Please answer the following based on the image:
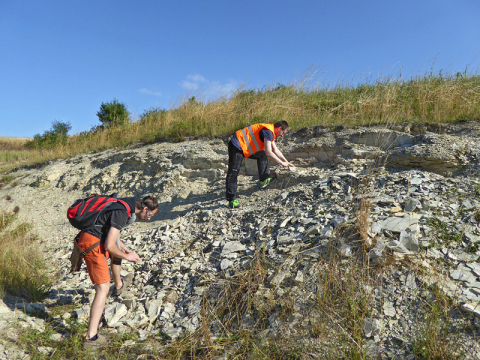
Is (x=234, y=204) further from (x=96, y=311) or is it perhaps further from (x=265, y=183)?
(x=96, y=311)

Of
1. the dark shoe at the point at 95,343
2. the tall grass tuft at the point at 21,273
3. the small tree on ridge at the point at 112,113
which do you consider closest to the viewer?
the dark shoe at the point at 95,343

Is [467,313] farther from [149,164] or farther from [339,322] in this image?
[149,164]

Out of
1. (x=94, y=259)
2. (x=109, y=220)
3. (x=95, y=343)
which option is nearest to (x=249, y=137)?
(x=109, y=220)

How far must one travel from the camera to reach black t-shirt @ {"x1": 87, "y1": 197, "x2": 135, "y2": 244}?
2937 millimetres

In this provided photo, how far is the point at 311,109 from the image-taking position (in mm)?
8461

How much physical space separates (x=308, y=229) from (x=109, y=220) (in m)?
2.37

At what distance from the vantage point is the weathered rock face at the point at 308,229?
9.33 feet

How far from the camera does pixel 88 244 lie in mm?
2938

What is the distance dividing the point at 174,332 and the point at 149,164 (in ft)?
18.3

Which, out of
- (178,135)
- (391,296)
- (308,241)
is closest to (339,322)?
(391,296)

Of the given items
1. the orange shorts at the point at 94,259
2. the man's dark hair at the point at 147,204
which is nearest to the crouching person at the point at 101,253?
the orange shorts at the point at 94,259

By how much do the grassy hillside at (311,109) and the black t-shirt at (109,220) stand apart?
206 inches

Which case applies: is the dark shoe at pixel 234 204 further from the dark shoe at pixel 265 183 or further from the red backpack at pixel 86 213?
the red backpack at pixel 86 213

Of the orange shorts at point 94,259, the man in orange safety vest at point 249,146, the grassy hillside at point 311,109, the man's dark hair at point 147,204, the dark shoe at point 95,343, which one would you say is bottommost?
the dark shoe at point 95,343
